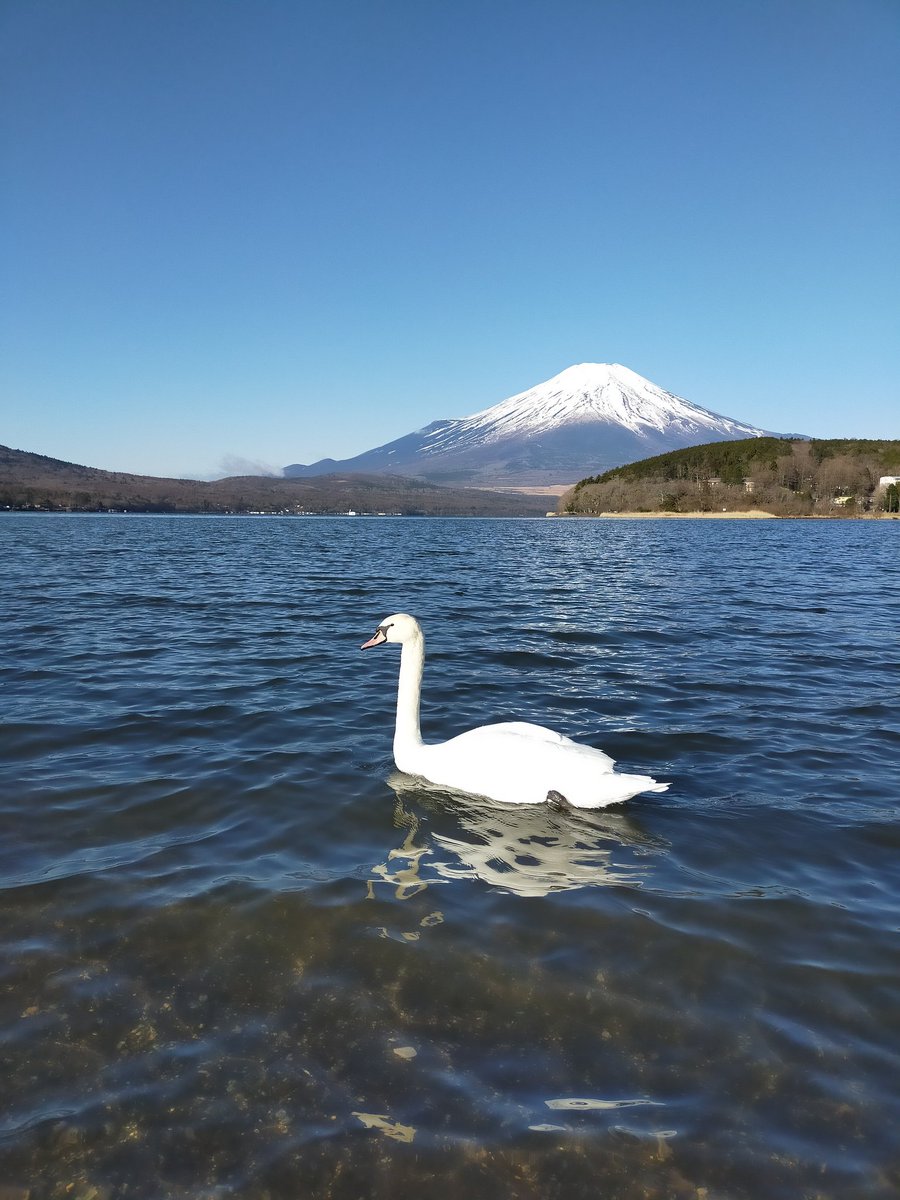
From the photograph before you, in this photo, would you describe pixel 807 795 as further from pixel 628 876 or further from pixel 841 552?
pixel 841 552

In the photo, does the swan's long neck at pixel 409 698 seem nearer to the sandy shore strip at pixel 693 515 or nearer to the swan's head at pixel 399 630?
the swan's head at pixel 399 630

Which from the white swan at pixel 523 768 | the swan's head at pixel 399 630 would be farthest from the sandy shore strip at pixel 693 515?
the white swan at pixel 523 768

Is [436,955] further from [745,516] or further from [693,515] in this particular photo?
[693,515]

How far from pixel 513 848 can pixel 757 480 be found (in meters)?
162

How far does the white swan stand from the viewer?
5.92 meters

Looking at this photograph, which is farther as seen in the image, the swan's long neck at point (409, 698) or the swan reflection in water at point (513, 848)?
the swan's long neck at point (409, 698)

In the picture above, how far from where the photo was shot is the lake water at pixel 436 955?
9.44ft

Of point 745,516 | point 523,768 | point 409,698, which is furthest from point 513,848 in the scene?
point 745,516

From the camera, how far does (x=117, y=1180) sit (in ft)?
8.96

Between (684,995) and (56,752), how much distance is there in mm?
6454

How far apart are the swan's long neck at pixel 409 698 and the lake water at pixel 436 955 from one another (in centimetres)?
42

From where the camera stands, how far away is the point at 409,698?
7.23 metres

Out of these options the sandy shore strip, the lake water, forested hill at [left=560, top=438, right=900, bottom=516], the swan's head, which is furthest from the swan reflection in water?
forested hill at [left=560, top=438, right=900, bottom=516]

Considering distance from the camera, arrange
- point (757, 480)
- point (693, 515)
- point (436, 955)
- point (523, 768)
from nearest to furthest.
Result: point (436, 955)
point (523, 768)
point (693, 515)
point (757, 480)
